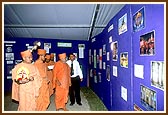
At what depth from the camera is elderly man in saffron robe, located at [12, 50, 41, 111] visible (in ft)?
12.0

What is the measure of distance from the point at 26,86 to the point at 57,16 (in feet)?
7.20

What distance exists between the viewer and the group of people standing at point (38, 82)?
3.69 meters

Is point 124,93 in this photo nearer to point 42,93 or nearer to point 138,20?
point 138,20

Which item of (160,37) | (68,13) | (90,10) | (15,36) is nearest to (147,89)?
(160,37)

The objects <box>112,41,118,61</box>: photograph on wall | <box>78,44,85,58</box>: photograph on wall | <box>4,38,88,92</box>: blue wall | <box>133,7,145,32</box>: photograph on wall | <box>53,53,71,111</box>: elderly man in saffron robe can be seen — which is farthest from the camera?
<box>78,44,85,58</box>: photograph on wall

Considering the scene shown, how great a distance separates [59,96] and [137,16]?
304 centimetres

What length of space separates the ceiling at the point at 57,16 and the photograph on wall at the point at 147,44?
156 centimetres

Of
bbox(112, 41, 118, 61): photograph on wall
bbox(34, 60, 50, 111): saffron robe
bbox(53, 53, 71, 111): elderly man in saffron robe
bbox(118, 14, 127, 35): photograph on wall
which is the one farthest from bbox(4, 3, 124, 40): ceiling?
bbox(34, 60, 50, 111): saffron robe

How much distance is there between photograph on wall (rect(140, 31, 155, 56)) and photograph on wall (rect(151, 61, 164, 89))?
15 centimetres

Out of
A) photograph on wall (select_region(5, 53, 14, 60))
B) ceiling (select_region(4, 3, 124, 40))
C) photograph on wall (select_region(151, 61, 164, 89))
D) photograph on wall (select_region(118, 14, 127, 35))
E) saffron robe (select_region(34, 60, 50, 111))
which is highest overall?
ceiling (select_region(4, 3, 124, 40))

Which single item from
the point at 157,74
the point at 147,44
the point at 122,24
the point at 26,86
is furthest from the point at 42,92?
the point at 157,74

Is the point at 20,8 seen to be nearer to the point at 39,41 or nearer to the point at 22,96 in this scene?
the point at 22,96

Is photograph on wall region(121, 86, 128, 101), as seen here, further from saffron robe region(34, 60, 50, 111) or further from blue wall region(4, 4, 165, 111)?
saffron robe region(34, 60, 50, 111)

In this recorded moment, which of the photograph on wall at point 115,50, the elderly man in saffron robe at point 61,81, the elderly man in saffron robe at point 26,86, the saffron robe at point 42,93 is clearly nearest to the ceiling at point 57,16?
the photograph on wall at point 115,50
